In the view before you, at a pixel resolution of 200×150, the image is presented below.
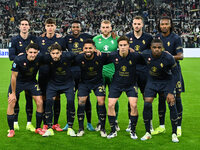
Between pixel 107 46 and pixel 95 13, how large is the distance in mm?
28876

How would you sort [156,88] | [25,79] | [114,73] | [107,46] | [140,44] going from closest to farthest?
[156,88]
[114,73]
[25,79]
[140,44]
[107,46]

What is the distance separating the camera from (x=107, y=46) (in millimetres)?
6680

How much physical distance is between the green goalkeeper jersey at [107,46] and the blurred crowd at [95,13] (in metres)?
22.7

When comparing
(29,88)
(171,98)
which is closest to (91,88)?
(29,88)

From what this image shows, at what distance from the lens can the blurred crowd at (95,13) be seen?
31.2m

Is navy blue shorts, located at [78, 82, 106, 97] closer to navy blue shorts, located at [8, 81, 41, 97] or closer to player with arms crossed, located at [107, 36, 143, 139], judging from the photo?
player with arms crossed, located at [107, 36, 143, 139]

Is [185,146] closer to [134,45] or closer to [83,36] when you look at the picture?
[134,45]

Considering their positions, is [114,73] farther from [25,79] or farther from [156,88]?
[25,79]

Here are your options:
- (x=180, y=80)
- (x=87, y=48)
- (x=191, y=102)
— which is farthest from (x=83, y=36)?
(x=191, y=102)

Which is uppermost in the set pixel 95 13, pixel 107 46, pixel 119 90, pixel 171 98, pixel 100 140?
pixel 95 13

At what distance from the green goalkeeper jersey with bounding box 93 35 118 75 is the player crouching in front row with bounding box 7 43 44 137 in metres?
1.32

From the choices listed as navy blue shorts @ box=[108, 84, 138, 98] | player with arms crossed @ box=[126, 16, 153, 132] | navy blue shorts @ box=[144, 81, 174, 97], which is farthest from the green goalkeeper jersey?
navy blue shorts @ box=[144, 81, 174, 97]

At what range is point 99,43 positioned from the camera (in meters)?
6.75

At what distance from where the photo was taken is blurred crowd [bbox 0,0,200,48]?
3117 cm
